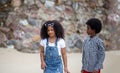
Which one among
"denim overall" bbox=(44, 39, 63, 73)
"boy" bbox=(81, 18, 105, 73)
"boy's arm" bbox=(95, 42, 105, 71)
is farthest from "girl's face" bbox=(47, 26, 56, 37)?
"boy's arm" bbox=(95, 42, 105, 71)

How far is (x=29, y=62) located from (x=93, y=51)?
1582mm

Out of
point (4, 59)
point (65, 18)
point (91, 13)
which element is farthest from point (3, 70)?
point (91, 13)

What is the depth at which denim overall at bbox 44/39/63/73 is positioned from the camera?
3.92 metres

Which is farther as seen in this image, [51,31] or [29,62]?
[29,62]

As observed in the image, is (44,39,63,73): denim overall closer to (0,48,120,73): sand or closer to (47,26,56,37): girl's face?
(47,26,56,37): girl's face

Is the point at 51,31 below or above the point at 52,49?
above

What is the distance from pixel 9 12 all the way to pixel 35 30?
1.43ft

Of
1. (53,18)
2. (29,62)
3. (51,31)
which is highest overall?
(51,31)

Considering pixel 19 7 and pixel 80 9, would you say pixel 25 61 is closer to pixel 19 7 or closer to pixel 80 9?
pixel 19 7

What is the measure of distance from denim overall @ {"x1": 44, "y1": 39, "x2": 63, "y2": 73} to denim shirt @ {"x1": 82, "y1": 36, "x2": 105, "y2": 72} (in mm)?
280

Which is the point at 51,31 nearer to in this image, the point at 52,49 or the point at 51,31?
the point at 51,31

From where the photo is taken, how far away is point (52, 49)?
3920 mm

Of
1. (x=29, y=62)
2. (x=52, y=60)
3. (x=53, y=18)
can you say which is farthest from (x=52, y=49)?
(x=53, y=18)

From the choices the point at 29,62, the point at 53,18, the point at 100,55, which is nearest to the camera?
the point at 100,55
